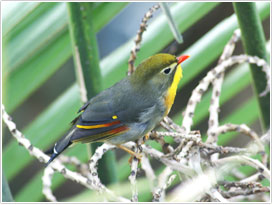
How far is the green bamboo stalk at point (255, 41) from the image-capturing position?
103cm

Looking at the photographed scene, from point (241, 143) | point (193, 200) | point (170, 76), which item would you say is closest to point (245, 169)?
point (241, 143)

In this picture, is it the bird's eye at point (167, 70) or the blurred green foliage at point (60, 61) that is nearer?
the bird's eye at point (167, 70)

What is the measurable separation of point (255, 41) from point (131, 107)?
14.8 inches

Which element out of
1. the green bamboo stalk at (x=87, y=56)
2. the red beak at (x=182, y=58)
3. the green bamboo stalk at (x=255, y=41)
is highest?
the green bamboo stalk at (x=87, y=56)

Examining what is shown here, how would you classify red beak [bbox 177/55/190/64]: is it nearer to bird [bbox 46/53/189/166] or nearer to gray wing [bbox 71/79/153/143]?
bird [bbox 46/53/189/166]

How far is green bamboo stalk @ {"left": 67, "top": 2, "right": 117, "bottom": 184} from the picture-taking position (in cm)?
103

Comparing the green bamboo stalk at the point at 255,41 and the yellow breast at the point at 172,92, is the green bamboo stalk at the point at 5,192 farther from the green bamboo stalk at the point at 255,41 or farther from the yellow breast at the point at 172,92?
the green bamboo stalk at the point at 255,41

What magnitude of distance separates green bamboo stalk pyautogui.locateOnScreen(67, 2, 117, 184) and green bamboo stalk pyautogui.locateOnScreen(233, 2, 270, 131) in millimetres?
392

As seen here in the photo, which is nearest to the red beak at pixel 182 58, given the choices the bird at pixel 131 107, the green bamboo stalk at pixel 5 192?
the bird at pixel 131 107

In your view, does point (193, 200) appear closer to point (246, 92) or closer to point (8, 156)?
point (246, 92)

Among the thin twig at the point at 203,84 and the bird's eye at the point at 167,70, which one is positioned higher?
the bird's eye at the point at 167,70

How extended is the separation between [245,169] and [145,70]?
0.40m

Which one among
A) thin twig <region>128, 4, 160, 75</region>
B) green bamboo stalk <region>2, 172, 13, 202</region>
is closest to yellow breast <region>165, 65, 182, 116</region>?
thin twig <region>128, 4, 160, 75</region>

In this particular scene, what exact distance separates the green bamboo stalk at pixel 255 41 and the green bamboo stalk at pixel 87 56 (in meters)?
0.39
